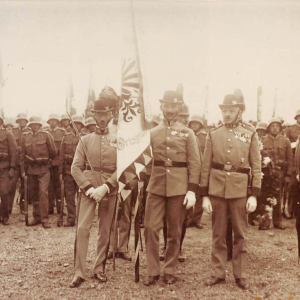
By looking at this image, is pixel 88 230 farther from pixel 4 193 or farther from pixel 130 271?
pixel 4 193

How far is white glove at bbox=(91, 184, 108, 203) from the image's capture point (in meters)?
5.07

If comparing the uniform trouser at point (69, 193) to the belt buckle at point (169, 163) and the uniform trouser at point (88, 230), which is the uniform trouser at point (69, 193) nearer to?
the uniform trouser at point (88, 230)

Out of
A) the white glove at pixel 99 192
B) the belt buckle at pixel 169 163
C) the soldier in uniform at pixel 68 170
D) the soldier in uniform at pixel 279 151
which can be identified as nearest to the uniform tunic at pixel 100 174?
the white glove at pixel 99 192

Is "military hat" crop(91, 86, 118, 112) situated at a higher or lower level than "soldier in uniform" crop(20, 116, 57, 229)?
higher

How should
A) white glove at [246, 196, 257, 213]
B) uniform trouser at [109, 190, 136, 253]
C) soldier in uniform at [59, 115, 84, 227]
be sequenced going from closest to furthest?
white glove at [246, 196, 257, 213] < uniform trouser at [109, 190, 136, 253] < soldier in uniform at [59, 115, 84, 227]

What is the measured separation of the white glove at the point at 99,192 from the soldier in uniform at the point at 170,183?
2.07ft

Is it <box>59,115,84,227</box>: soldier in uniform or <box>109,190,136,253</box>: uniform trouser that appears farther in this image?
<box>59,115,84,227</box>: soldier in uniform

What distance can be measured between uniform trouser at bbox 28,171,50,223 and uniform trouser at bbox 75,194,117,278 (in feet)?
11.7

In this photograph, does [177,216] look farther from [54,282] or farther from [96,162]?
[54,282]

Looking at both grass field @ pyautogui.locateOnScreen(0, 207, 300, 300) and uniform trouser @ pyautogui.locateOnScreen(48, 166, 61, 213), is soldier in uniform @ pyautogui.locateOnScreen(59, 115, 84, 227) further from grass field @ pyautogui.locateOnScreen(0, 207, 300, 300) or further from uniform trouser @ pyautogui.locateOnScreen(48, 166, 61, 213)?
uniform trouser @ pyautogui.locateOnScreen(48, 166, 61, 213)

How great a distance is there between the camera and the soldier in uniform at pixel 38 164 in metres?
8.59

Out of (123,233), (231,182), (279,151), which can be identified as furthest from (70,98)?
(231,182)

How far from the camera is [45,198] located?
860cm

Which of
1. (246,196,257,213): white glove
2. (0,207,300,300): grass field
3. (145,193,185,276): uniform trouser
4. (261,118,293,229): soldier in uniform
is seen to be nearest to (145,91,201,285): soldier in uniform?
(145,193,185,276): uniform trouser
